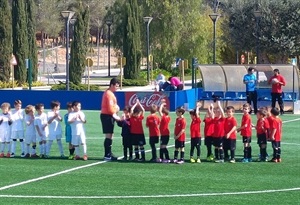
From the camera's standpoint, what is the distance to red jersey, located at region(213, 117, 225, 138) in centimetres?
1914

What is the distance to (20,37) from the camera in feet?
193

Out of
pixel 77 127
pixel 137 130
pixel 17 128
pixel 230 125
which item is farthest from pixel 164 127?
pixel 17 128

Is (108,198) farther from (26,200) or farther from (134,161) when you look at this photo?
(134,161)

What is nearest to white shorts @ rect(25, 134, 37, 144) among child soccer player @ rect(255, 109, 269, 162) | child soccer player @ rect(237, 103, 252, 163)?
child soccer player @ rect(237, 103, 252, 163)

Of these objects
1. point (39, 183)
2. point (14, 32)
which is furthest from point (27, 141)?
point (14, 32)

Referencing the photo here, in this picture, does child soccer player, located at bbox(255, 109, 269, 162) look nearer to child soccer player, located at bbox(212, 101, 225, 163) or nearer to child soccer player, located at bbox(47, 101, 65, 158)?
child soccer player, located at bbox(212, 101, 225, 163)

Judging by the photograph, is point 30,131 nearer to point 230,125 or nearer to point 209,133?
point 209,133

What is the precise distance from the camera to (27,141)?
2042 cm

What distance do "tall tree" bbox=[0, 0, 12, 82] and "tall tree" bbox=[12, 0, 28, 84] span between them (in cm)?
90

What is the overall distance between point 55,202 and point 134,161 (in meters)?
5.52

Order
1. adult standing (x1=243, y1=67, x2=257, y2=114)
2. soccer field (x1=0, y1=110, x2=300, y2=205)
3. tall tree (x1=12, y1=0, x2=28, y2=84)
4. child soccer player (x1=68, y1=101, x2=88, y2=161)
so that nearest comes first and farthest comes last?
1. soccer field (x1=0, y1=110, x2=300, y2=205)
2. child soccer player (x1=68, y1=101, x2=88, y2=161)
3. adult standing (x1=243, y1=67, x2=257, y2=114)
4. tall tree (x1=12, y1=0, x2=28, y2=84)

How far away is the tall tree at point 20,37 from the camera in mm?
58719

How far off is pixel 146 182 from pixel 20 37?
44269 mm

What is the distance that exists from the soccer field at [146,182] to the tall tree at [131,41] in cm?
4279
